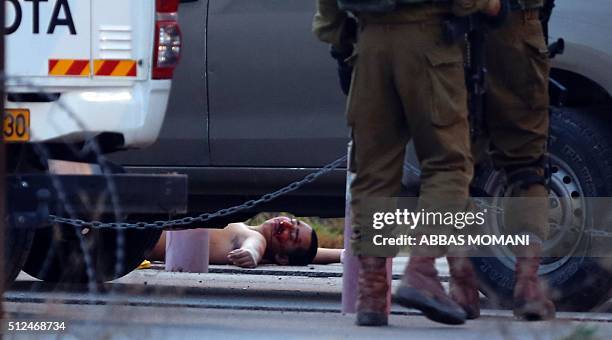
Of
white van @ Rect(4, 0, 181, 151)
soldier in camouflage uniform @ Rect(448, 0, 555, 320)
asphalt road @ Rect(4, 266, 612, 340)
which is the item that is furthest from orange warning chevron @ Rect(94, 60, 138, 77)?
soldier in camouflage uniform @ Rect(448, 0, 555, 320)

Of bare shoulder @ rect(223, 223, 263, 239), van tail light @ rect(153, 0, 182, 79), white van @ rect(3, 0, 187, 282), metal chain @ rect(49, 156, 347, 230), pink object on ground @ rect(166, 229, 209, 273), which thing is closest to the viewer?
white van @ rect(3, 0, 187, 282)

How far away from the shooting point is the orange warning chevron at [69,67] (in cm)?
574

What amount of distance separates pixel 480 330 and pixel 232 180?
234cm

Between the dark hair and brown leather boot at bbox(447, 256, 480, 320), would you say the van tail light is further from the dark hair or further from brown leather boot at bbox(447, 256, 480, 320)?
the dark hair

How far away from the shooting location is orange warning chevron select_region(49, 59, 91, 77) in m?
5.74

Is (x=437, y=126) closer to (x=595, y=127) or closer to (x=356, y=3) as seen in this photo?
(x=356, y=3)

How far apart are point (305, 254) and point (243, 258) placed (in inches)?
19.0

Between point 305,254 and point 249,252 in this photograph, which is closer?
point 249,252

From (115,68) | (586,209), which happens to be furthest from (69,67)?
(586,209)

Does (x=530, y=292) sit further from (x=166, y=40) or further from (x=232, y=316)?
(x=166, y=40)

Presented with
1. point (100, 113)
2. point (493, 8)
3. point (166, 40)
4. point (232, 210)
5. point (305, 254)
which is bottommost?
point (305, 254)

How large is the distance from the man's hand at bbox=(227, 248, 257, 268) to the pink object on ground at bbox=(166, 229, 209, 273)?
0.65 ft

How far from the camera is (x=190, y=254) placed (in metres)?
9.16

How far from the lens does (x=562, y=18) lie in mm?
6453
